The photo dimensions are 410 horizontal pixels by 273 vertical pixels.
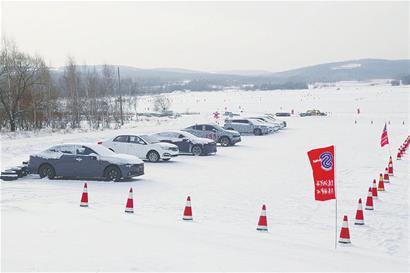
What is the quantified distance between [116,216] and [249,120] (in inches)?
1294

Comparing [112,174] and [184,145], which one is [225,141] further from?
[112,174]

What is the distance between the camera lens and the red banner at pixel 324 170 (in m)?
11.5

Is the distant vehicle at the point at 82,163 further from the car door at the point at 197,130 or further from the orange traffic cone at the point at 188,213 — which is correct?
the car door at the point at 197,130

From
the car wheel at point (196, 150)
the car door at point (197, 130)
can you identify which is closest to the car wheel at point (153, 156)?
the car wheel at point (196, 150)

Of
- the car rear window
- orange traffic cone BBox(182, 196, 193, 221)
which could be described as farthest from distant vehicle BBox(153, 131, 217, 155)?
orange traffic cone BBox(182, 196, 193, 221)

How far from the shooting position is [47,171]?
19.4m

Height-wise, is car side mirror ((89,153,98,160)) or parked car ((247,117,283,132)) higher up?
car side mirror ((89,153,98,160))

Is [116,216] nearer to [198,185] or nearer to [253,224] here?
[253,224]

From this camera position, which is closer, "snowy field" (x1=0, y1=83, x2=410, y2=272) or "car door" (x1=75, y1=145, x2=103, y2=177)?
"snowy field" (x1=0, y1=83, x2=410, y2=272)

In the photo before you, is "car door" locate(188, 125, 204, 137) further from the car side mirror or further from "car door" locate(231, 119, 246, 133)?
the car side mirror

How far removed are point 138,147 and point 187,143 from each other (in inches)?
159

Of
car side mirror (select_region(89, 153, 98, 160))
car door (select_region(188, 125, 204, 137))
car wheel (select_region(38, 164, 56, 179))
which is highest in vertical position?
car side mirror (select_region(89, 153, 98, 160))

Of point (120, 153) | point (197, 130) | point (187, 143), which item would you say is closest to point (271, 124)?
point (197, 130)

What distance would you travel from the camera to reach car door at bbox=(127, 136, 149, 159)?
2527cm
